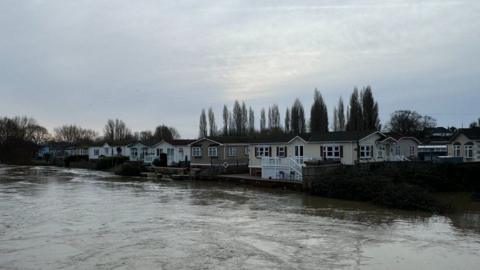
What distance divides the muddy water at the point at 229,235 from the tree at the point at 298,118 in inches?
2014

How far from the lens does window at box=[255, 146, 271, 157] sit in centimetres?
4311

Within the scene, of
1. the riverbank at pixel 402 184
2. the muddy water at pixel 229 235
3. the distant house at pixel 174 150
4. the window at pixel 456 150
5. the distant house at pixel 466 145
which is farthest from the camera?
the distant house at pixel 174 150

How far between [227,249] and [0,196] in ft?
73.1

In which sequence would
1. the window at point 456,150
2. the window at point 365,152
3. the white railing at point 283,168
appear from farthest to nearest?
1. the window at point 456,150
2. the window at point 365,152
3. the white railing at point 283,168

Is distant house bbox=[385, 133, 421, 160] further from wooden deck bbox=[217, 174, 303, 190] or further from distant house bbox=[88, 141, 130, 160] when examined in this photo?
distant house bbox=[88, 141, 130, 160]

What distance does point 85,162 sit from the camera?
7931 cm

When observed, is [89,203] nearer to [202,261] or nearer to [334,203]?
[334,203]

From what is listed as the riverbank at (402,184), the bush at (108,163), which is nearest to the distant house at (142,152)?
the bush at (108,163)

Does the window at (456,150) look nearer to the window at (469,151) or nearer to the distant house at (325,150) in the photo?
the window at (469,151)

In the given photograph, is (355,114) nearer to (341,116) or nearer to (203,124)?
(341,116)

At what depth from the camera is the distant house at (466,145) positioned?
47484 millimetres

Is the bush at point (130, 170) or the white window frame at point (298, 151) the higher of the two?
the white window frame at point (298, 151)

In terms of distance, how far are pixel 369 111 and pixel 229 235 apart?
55218 millimetres

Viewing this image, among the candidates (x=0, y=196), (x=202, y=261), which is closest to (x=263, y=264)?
(x=202, y=261)
